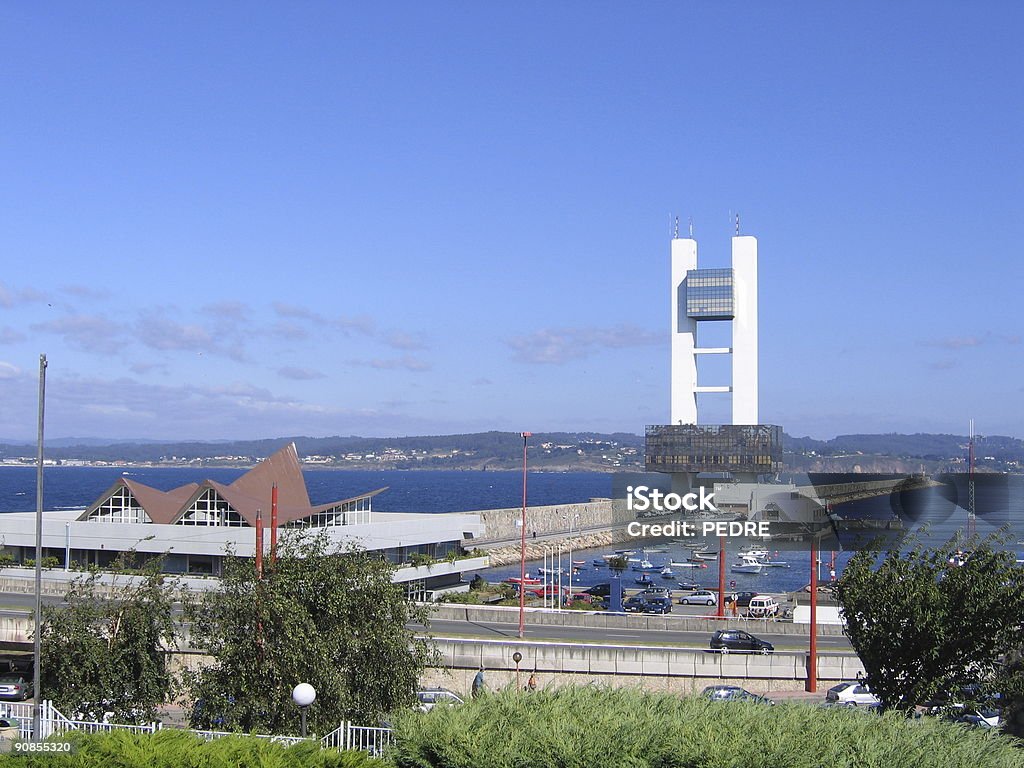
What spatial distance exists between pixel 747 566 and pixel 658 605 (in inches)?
1600

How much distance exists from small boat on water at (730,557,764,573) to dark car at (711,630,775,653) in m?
59.6

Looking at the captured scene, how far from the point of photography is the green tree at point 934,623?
20.5 meters

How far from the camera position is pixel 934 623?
810 inches

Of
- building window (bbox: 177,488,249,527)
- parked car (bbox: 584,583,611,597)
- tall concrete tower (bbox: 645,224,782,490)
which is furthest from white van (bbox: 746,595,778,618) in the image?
tall concrete tower (bbox: 645,224,782,490)

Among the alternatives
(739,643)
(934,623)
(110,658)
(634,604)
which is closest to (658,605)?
(634,604)

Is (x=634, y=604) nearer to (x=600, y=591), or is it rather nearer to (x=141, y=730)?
(x=600, y=591)

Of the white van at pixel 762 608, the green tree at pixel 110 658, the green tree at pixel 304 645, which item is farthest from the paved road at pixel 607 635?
the green tree at pixel 304 645

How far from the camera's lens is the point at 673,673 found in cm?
3031

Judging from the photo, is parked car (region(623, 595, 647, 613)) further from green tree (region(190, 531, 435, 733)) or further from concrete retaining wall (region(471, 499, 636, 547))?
green tree (region(190, 531, 435, 733))

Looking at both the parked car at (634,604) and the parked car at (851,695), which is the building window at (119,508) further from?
the parked car at (851,695)

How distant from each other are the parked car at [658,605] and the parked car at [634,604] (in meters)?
0.24

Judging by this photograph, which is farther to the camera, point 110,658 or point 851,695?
point 851,695

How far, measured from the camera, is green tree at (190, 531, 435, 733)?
19719 millimetres

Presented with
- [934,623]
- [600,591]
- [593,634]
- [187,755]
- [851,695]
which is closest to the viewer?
[187,755]
